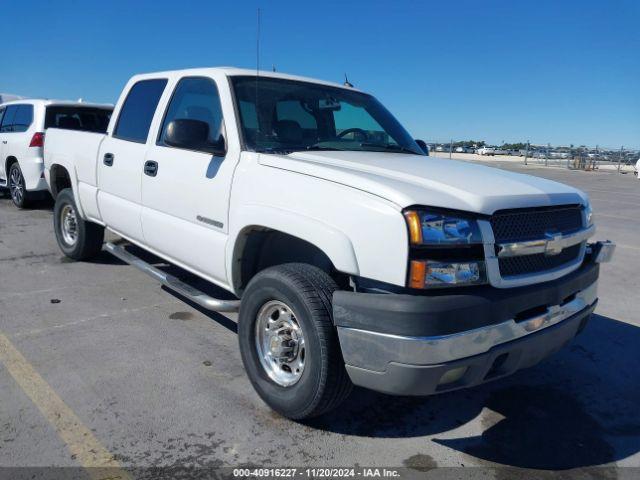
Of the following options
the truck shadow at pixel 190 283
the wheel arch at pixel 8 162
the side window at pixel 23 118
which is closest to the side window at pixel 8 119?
the side window at pixel 23 118

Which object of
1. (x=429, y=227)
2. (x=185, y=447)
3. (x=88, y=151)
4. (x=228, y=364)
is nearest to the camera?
(x=429, y=227)

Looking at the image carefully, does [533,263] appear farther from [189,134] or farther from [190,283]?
[190,283]

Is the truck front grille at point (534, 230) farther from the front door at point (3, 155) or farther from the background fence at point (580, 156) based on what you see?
the background fence at point (580, 156)

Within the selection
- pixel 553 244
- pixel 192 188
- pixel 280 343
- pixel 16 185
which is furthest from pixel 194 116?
pixel 16 185

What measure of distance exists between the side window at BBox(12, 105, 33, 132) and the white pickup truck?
579 centimetres

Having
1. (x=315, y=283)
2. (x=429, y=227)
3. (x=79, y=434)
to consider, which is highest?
(x=429, y=227)

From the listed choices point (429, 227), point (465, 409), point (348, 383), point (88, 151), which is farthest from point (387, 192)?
point (88, 151)

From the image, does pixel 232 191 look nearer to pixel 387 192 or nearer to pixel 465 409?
pixel 387 192

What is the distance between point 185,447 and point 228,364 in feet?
3.28

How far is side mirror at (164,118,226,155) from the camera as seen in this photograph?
332 centimetres

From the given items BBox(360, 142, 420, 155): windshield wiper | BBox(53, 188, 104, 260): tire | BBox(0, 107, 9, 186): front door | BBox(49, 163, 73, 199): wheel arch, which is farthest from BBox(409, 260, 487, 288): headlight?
BBox(0, 107, 9, 186): front door

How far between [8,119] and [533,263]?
1009 centimetres

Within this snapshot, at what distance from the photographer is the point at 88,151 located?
5.20 m

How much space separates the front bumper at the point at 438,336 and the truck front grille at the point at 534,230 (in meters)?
0.12
